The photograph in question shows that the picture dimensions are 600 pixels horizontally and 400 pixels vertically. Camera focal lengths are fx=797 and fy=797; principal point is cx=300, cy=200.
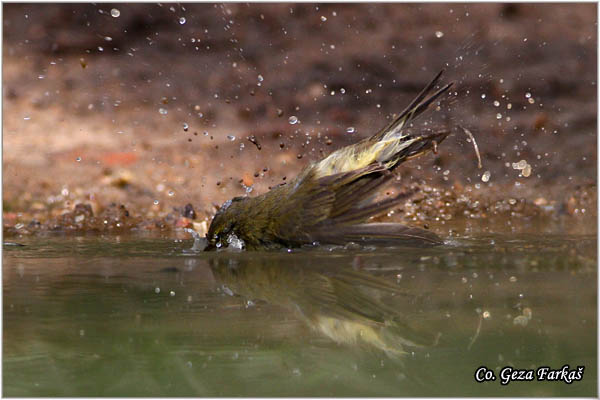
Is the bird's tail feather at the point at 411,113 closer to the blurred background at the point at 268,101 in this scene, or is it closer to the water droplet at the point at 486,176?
the blurred background at the point at 268,101

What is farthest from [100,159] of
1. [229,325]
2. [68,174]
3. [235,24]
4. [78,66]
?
[229,325]

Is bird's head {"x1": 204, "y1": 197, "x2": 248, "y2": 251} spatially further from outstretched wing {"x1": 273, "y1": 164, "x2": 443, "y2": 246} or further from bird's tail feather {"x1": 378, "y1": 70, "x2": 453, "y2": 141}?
bird's tail feather {"x1": 378, "y1": 70, "x2": 453, "y2": 141}

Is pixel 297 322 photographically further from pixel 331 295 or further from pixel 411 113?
pixel 411 113

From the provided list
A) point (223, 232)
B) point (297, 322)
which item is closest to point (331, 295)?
point (297, 322)

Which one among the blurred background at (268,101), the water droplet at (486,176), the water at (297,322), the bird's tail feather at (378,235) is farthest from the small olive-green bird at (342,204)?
the water droplet at (486,176)

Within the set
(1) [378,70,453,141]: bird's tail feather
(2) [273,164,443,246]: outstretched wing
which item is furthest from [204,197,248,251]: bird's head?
(1) [378,70,453,141]: bird's tail feather

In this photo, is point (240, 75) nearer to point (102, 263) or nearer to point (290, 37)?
point (290, 37)
